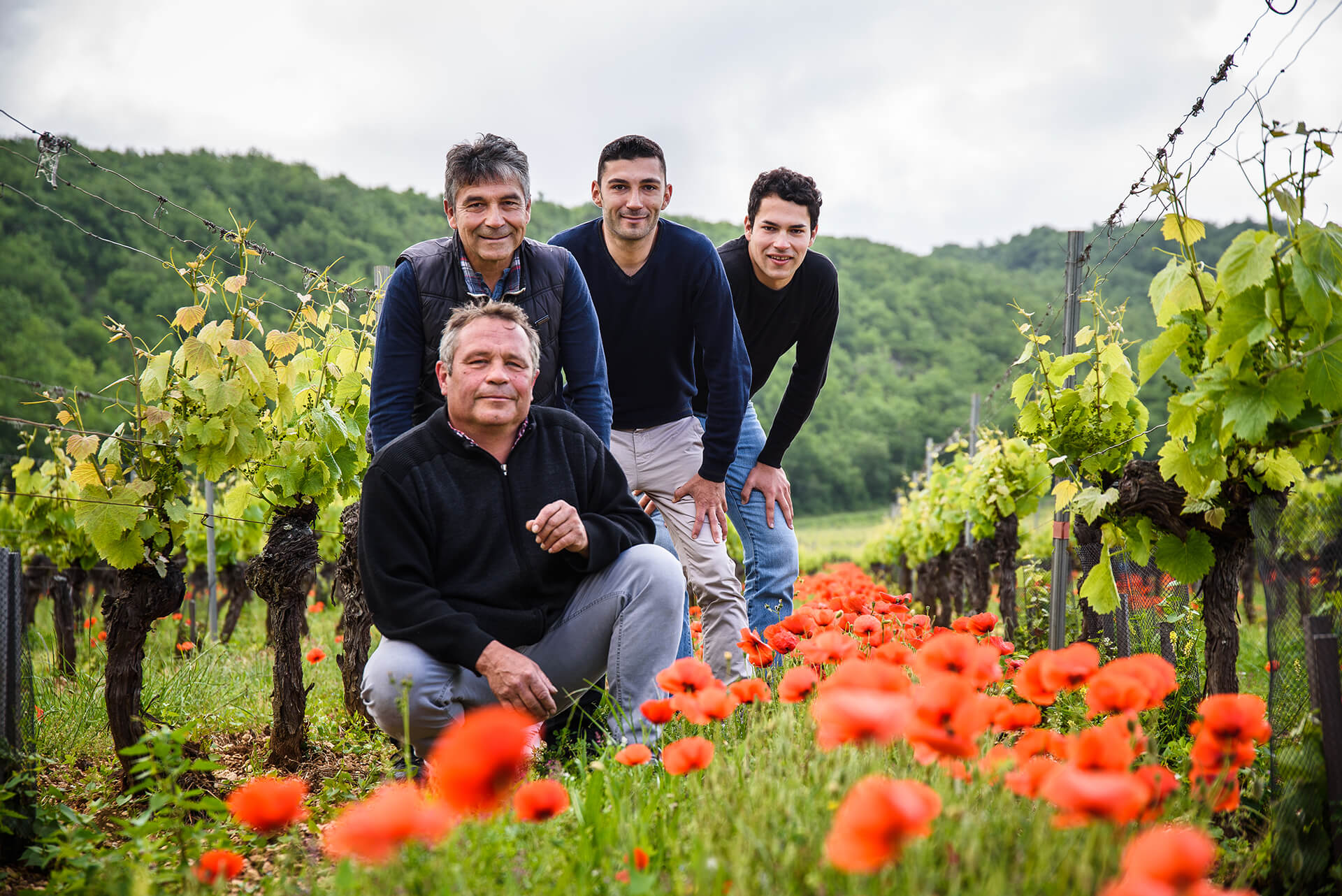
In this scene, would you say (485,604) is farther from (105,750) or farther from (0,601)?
(105,750)

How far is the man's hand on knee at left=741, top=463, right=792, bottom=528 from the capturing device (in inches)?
153

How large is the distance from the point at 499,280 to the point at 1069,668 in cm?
219

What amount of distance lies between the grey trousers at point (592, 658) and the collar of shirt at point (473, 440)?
1.54 ft

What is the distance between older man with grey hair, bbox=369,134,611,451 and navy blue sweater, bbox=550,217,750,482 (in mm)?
370

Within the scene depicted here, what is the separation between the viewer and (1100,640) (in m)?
4.12

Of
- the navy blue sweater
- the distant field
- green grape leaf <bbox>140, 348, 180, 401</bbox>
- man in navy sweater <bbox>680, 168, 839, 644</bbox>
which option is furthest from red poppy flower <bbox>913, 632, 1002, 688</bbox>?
the distant field

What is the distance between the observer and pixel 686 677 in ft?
6.48

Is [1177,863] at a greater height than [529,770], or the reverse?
[1177,863]

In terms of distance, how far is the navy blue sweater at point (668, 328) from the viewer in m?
3.52

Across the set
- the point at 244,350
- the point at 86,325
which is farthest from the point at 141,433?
the point at 86,325

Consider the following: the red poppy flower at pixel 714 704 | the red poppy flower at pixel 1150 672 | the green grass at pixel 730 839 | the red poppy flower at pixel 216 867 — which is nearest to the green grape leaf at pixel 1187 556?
the green grass at pixel 730 839

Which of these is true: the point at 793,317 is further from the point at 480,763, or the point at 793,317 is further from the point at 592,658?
the point at 480,763

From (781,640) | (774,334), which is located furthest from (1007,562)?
(781,640)

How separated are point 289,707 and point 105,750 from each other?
816mm
